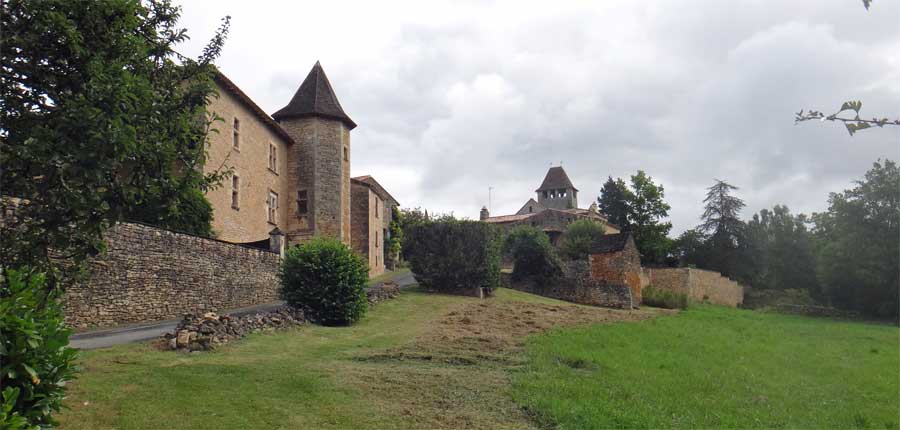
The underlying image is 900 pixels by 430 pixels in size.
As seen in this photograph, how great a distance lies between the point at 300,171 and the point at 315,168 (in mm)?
1011

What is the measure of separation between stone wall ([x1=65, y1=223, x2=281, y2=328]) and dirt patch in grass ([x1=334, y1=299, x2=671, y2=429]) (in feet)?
23.0

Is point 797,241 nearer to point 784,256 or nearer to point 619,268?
point 784,256

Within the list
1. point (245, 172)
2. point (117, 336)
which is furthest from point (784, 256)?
point (117, 336)

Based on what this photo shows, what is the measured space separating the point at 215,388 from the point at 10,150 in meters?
4.53

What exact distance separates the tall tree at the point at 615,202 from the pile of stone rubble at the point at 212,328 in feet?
176

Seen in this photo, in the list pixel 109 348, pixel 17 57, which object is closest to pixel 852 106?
pixel 17 57

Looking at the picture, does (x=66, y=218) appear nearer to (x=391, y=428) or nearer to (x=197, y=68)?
(x=197, y=68)

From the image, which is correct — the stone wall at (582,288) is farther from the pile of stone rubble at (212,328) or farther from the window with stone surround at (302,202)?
the pile of stone rubble at (212,328)

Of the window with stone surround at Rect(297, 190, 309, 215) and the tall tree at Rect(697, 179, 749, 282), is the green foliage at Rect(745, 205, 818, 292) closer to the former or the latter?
the tall tree at Rect(697, 179, 749, 282)

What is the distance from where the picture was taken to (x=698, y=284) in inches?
1879

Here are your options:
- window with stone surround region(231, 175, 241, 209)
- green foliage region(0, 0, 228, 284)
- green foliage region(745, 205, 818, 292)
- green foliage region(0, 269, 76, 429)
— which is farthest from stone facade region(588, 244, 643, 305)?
green foliage region(0, 269, 76, 429)

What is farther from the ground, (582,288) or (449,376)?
(582,288)

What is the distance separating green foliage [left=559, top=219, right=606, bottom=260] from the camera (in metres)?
44.1

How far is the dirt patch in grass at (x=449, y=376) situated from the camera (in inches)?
390
